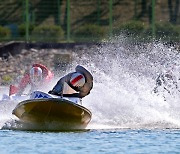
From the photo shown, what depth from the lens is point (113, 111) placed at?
23625 millimetres

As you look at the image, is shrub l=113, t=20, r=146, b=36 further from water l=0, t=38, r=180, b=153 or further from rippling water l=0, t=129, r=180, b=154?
rippling water l=0, t=129, r=180, b=154

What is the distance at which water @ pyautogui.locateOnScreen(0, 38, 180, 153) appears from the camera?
19.2 m

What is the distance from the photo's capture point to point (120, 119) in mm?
Answer: 23156

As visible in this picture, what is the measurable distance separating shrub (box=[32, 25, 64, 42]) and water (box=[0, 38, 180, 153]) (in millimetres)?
9652

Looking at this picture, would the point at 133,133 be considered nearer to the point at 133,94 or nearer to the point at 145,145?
the point at 145,145

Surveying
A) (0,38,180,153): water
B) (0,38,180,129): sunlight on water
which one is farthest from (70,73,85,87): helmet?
(0,38,180,129): sunlight on water

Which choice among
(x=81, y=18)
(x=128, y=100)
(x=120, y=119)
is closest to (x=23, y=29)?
(x=81, y=18)

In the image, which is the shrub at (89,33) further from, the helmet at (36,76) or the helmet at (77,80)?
the helmet at (77,80)

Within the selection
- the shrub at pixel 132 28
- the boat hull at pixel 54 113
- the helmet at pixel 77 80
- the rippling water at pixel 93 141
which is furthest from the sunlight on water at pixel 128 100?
the shrub at pixel 132 28

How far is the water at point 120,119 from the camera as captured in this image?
1916cm

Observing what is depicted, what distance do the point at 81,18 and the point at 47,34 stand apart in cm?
139

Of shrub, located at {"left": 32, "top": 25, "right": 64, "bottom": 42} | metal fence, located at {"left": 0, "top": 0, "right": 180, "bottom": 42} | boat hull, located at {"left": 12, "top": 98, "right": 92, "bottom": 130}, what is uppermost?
metal fence, located at {"left": 0, "top": 0, "right": 180, "bottom": 42}

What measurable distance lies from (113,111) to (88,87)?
1939 millimetres

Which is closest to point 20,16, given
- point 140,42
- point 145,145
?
point 140,42
